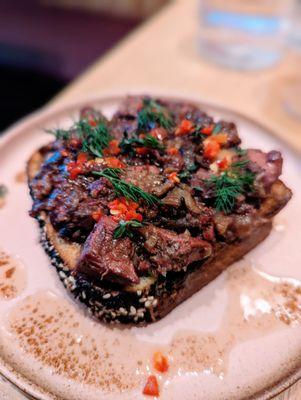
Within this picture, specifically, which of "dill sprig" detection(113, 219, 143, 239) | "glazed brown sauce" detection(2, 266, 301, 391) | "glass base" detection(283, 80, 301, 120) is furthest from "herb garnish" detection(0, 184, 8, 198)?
"glass base" detection(283, 80, 301, 120)

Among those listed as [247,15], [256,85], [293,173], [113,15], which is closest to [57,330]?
[293,173]

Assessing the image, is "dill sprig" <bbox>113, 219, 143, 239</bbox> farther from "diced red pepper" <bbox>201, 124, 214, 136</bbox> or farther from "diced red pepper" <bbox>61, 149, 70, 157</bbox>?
"diced red pepper" <bbox>201, 124, 214, 136</bbox>

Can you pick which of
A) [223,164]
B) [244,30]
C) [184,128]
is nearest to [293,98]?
[244,30]

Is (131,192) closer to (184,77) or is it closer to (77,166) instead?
(77,166)

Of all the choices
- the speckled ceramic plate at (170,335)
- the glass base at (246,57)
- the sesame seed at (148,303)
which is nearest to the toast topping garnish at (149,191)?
the sesame seed at (148,303)

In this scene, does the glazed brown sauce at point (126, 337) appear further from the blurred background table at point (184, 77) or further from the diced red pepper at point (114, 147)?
the blurred background table at point (184, 77)
